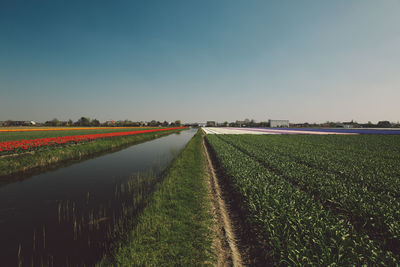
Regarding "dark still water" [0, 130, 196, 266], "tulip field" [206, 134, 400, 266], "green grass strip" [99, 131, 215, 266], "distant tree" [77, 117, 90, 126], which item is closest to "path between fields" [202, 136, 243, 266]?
"green grass strip" [99, 131, 215, 266]

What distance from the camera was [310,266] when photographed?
3000mm

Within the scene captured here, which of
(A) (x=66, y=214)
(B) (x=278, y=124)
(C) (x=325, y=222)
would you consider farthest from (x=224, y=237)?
(B) (x=278, y=124)

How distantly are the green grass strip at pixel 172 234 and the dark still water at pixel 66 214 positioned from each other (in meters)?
1.04

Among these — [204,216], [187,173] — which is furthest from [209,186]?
[204,216]

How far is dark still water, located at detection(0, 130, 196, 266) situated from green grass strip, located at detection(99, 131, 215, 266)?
1044 mm

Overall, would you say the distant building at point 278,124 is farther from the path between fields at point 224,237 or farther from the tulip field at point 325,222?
the path between fields at point 224,237

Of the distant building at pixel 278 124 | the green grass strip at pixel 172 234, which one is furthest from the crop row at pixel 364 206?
the distant building at pixel 278 124

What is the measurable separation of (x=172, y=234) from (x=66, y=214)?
5011mm

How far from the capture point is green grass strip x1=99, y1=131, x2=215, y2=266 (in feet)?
11.8

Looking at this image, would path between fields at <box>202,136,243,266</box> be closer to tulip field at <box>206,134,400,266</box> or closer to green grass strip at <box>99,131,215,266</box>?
green grass strip at <box>99,131,215,266</box>

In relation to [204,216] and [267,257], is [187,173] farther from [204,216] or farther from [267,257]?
[267,257]

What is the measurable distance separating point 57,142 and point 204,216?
65.1 feet

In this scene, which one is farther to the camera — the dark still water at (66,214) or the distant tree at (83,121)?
the distant tree at (83,121)

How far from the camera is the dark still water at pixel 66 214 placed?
4273 millimetres
